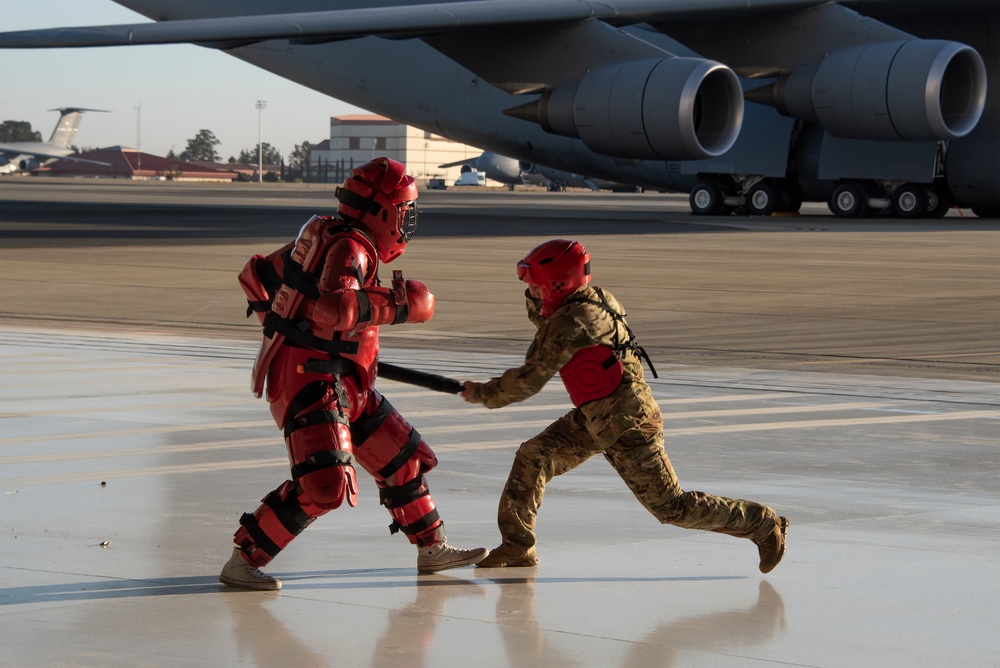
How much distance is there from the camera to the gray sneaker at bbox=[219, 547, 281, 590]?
4.76m

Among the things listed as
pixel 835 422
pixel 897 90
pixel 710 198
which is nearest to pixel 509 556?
pixel 835 422

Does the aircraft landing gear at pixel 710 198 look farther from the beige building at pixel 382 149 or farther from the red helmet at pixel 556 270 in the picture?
the beige building at pixel 382 149

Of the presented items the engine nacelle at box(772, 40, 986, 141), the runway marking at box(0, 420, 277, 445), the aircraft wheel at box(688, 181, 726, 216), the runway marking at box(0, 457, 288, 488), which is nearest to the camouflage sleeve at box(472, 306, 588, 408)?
the runway marking at box(0, 457, 288, 488)

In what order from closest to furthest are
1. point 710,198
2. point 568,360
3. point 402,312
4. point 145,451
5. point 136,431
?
1. point 402,312
2. point 568,360
3. point 145,451
4. point 136,431
5. point 710,198

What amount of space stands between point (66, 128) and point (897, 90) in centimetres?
11480

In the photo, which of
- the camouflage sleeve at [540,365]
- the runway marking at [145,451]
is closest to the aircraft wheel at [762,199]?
the runway marking at [145,451]

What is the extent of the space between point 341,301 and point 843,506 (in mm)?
2327

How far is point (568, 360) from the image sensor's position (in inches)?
202

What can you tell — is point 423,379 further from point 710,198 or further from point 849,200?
point 710,198

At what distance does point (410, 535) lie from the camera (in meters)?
5.13

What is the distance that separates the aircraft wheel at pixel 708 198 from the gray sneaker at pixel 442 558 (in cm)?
2939

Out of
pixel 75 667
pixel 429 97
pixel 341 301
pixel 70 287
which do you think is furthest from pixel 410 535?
pixel 429 97

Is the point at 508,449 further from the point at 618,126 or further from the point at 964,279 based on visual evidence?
the point at 618,126

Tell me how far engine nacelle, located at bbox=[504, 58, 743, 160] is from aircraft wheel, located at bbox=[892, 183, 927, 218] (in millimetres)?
5089
